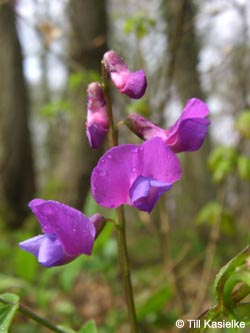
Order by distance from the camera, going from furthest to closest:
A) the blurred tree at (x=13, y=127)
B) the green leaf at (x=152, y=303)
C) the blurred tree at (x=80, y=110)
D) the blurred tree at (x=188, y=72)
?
1. the blurred tree at (x=13, y=127)
2. the blurred tree at (x=80, y=110)
3. the blurred tree at (x=188, y=72)
4. the green leaf at (x=152, y=303)

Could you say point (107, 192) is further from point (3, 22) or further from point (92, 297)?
point (3, 22)

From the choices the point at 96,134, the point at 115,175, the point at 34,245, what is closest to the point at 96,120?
the point at 96,134

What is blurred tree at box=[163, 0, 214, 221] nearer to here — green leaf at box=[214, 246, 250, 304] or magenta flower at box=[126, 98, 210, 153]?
magenta flower at box=[126, 98, 210, 153]

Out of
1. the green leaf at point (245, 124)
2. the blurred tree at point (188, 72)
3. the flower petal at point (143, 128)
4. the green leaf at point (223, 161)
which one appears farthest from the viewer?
the blurred tree at point (188, 72)

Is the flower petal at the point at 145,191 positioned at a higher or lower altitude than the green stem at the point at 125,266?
higher

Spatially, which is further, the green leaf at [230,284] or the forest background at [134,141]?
the forest background at [134,141]

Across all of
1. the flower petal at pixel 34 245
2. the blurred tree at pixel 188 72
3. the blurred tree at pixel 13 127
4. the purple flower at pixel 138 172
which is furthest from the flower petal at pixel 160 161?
the blurred tree at pixel 13 127

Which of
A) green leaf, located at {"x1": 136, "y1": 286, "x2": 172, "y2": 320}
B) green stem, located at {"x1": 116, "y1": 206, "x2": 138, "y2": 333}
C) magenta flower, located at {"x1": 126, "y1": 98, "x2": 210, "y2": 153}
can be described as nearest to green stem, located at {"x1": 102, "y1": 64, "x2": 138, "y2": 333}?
green stem, located at {"x1": 116, "y1": 206, "x2": 138, "y2": 333}

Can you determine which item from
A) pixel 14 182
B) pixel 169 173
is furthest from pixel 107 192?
pixel 14 182

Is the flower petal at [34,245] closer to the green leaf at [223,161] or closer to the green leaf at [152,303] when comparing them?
the green leaf at [152,303]
